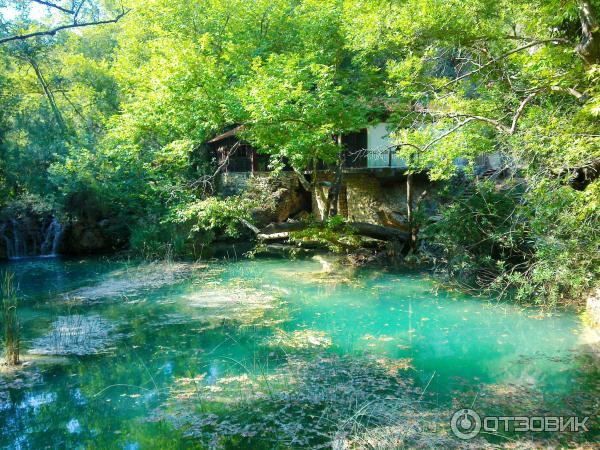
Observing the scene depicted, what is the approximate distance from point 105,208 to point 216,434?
15312 mm

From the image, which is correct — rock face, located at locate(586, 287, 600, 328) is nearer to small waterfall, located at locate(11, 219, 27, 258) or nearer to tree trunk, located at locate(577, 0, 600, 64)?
tree trunk, located at locate(577, 0, 600, 64)

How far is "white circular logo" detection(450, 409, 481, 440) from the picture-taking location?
5.00 m

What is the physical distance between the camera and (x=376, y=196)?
18391mm

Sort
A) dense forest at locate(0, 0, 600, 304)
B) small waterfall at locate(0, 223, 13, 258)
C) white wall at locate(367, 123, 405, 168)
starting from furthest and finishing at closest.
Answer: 1. small waterfall at locate(0, 223, 13, 258)
2. white wall at locate(367, 123, 405, 168)
3. dense forest at locate(0, 0, 600, 304)

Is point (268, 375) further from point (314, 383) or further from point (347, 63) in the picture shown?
point (347, 63)

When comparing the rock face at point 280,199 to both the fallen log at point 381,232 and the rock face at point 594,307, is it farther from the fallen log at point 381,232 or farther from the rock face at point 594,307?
the rock face at point 594,307

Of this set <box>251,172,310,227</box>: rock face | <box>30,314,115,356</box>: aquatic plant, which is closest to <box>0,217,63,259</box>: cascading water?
<box>251,172,310,227</box>: rock face

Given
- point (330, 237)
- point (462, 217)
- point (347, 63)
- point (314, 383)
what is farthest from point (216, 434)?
point (347, 63)

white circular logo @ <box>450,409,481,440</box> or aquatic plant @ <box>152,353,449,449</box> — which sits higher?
aquatic plant @ <box>152,353,449,449</box>

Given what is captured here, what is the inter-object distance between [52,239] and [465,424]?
18368 mm

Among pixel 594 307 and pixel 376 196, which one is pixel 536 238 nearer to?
pixel 594 307

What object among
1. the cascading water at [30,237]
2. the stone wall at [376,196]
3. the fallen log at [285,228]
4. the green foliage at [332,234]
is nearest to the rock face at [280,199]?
the stone wall at [376,196]

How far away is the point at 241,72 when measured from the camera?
49.7ft

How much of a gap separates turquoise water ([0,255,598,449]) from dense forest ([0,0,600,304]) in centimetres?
145
